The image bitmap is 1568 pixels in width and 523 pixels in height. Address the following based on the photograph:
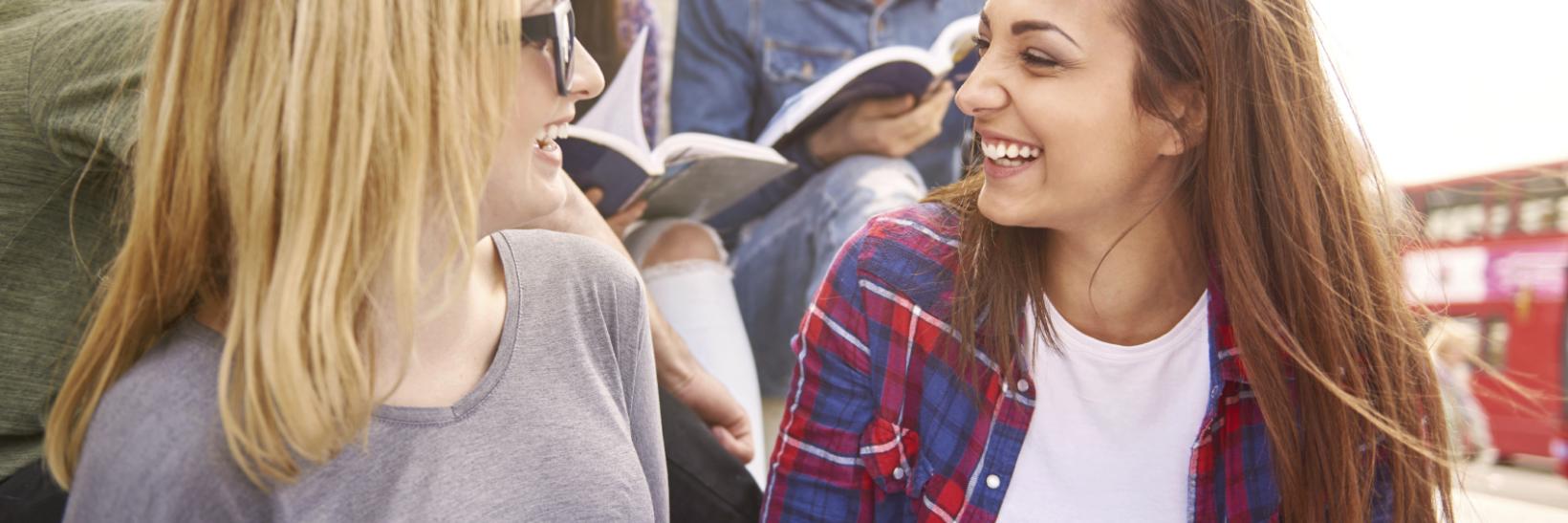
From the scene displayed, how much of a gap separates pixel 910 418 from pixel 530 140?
0.66m

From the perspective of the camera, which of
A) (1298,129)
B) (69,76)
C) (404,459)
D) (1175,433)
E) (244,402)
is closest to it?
(244,402)

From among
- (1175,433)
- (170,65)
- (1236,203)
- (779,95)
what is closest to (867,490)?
(1175,433)

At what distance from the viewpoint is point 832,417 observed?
1414mm

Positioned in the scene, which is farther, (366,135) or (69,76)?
(69,76)

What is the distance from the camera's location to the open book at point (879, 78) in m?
1.90

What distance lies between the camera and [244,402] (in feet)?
2.72

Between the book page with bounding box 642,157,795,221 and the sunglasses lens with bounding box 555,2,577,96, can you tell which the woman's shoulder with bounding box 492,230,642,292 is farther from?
the book page with bounding box 642,157,795,221

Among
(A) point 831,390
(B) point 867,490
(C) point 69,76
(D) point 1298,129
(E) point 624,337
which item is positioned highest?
(D) point 1298,129

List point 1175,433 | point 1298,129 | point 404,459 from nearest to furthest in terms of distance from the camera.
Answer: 1. point 404,459
2. point 1298,129
3. point 1175,433

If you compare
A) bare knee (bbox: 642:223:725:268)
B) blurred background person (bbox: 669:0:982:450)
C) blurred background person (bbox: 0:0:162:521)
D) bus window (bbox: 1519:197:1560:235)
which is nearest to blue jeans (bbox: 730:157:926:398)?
blurred background person (bbox: 669:0:982:450)

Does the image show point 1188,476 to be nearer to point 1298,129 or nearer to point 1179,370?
point 1179,370

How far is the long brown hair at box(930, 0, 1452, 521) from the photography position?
48.5 inches

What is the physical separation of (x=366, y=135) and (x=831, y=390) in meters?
0.76

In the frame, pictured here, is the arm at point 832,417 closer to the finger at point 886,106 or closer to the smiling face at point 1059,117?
the smiling face at point 1059,117
